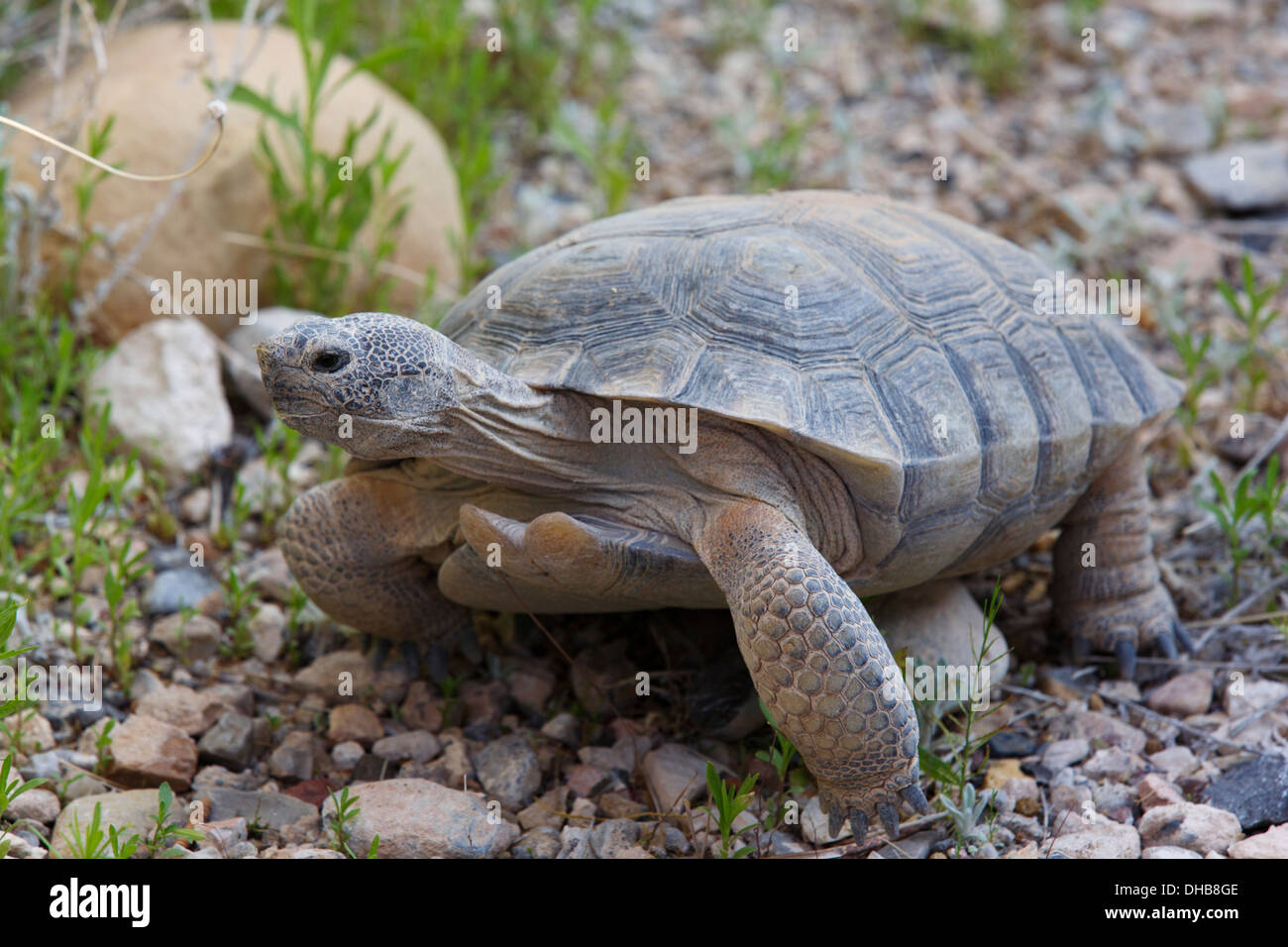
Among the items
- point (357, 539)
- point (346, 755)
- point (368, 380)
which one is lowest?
point (346, 755)

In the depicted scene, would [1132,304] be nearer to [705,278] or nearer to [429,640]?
[705,278]

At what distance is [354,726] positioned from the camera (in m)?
3.36

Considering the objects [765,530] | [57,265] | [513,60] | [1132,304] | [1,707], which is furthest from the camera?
[513,60]

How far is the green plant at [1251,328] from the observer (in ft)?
14.3

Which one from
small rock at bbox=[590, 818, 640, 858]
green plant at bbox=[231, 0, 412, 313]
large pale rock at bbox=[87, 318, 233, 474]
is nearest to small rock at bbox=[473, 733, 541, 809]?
small rock at bbox=[590, 818, 640, 858]

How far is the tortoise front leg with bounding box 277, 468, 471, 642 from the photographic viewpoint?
11.1 ft

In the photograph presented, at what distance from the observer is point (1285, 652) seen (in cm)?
362

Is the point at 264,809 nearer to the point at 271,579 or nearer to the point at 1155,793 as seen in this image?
the point at 271,579

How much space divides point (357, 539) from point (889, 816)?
5.36 feet

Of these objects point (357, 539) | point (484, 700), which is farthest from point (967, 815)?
point (357, 539)

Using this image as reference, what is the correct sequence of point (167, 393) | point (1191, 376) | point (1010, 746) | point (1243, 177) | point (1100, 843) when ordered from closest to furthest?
point (1100, 843), point (1010, 746), point (167, 393), point (1191, 376), point (1243, 177)

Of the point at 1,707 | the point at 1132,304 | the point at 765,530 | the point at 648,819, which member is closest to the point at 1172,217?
the point at 1132,304

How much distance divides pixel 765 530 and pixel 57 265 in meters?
3.44

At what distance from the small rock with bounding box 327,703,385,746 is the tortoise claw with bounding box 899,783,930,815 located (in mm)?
1468
